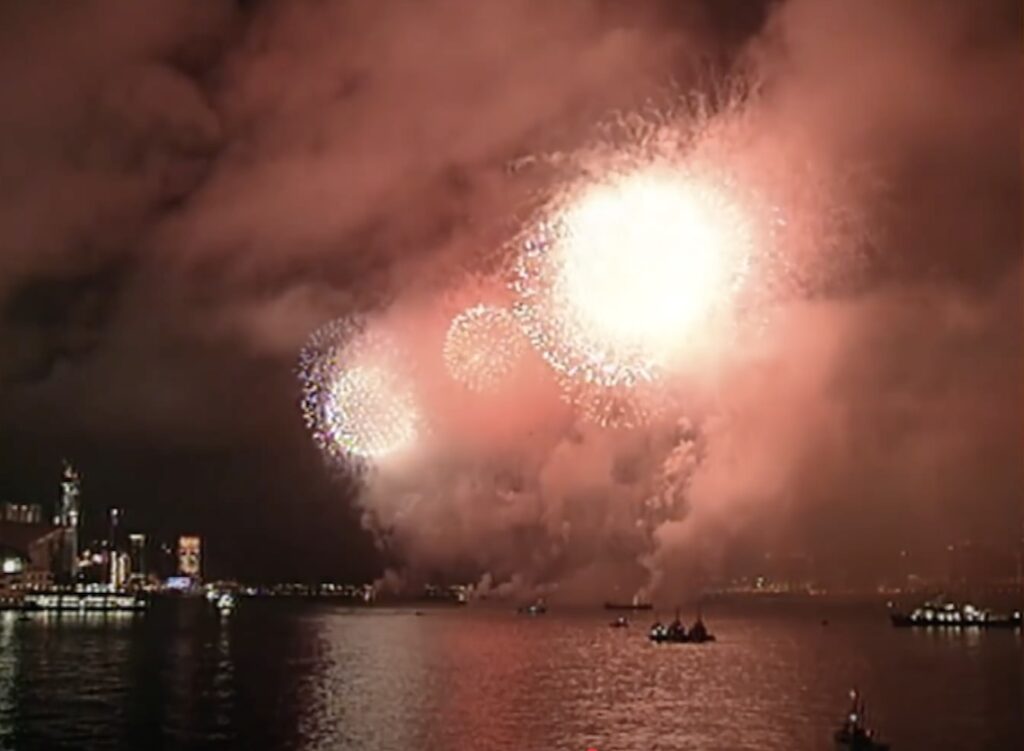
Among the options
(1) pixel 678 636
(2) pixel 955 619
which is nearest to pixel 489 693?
(1) pixel 678 636

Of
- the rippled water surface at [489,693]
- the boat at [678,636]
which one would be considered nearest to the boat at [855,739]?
the rippled water surface at [489,693]

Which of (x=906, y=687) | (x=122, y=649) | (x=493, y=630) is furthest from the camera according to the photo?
(x=493, y=630)

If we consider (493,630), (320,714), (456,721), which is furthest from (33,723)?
(493,630)

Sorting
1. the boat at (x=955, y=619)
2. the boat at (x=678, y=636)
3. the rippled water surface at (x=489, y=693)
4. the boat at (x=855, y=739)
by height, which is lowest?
the boat at (x=955, y=619)

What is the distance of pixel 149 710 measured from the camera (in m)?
58.7

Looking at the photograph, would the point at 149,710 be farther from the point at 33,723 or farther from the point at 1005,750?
the point at 1005,750

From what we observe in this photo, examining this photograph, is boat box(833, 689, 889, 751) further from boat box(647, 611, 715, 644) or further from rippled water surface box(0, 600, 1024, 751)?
boat box(647, 611, 715, 644)

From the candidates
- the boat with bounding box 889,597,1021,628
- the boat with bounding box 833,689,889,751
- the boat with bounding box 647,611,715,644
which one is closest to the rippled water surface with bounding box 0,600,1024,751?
the boat with bounding box 833,689,889,751

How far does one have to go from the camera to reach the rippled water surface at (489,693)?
51062 mm

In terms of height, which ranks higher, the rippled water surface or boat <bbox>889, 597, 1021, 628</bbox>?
the rippled water surface

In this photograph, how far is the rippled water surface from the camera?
51062 millimetres

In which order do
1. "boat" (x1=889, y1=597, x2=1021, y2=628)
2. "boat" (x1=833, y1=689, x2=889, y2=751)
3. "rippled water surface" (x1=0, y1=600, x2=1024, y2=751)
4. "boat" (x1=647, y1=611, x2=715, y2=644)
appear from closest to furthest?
"boat" (x1=833, y1=689, x2=889, y2=751)
"rippled water surface" (x1=0, y1=600, x2=1024, y2=751)
"boat" (x1=647, y1=611, x2=715, y2=644)
"boat" (x1=889, y1=597, x2=1021, y2=628)

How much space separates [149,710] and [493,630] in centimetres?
9752

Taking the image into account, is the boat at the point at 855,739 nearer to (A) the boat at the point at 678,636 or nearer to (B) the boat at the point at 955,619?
(A) the boat at the point at 678,636
